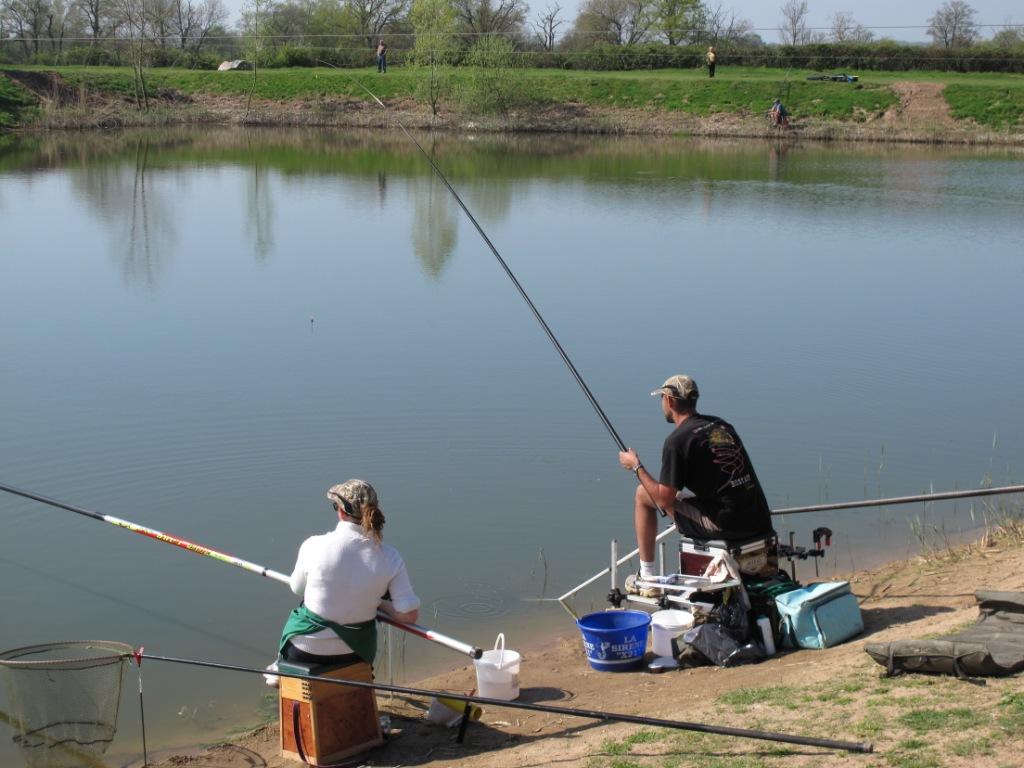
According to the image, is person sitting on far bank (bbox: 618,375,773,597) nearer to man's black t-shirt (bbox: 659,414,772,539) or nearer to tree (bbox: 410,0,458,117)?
man's black t-shirt (bbox: 659,414,772,539)

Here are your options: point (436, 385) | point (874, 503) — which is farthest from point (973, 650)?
point (436, 385)

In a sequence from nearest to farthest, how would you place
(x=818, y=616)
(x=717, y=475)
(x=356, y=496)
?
1. (x=356, y=496)
2. (x=818, y=616)
3. (x=717, y=475)

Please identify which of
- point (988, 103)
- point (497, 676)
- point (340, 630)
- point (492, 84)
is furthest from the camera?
point (492, 84)

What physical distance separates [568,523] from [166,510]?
2.52 m

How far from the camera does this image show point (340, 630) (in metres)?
4.83

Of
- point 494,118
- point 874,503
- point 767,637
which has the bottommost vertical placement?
point 767,637

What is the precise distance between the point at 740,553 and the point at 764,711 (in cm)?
122

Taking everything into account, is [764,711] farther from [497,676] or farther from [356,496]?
[356,496]

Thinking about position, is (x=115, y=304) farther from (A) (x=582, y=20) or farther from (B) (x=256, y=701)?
(A) (x=582, y=20)

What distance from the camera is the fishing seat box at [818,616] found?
5.34 metres

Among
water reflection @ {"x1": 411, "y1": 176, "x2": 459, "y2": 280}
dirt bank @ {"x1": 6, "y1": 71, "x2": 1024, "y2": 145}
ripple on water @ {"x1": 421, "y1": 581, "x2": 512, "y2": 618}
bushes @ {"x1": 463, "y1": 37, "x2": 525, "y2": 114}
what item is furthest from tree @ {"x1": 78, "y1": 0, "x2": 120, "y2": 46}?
ripple on water @ {"x1": 421, "y1": 581, "x2": 512, "y2": 618}

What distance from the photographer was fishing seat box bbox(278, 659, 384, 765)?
187 inches

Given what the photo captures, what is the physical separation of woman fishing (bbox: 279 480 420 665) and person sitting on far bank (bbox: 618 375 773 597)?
1.29 meters

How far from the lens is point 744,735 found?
12.9ft
